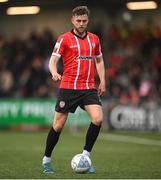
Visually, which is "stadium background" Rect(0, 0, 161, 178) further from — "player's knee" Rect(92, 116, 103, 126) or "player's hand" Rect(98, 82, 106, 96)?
"player's knee" Rect(92, 116, 103, 126)

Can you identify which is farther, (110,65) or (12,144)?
(110,65)

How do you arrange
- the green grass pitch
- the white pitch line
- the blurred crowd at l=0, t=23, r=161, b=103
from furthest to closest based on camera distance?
the blurred crowd at l=0, t=23, r=161, b=103 → the white pitch line → the green grass pitch

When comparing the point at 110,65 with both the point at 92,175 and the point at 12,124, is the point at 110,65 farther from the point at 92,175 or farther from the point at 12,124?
the point at 92,175

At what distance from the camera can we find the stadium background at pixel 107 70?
21.0 meters

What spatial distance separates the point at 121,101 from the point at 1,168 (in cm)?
1103

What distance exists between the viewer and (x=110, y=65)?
81.3 feet

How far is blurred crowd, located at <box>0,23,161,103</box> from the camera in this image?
22734 millimetres

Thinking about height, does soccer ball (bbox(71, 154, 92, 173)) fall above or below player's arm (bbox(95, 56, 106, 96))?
below

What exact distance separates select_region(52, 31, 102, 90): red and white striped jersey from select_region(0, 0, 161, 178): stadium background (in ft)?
23.6

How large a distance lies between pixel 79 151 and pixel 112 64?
10128 mm

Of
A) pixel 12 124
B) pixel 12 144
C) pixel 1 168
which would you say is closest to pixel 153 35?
pixel 12 124

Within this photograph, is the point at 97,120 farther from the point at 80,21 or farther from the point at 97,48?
the point at 80,21

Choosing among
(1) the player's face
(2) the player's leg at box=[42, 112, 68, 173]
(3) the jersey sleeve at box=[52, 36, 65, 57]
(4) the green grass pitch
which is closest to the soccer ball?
(4) the green grass pitch

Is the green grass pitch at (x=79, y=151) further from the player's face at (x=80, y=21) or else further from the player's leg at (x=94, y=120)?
the player's face at (x=80, y=21)
